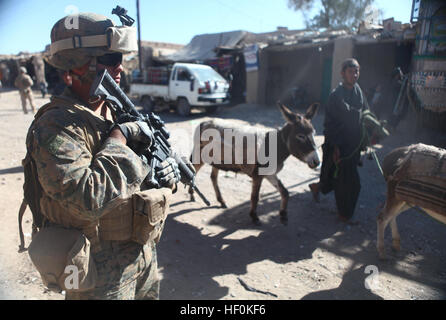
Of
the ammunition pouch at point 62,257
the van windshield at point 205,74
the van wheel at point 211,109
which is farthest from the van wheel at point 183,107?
the ammunition pouch at point 62,257

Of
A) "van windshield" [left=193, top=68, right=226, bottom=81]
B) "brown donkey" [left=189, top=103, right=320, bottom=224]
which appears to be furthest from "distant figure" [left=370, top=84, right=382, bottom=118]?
"brown donkey" [left=189, top=103, right=320, bottom=224]

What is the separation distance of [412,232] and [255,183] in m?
2.32

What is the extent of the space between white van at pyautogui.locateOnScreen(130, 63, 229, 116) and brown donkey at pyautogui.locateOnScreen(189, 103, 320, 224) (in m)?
8.51

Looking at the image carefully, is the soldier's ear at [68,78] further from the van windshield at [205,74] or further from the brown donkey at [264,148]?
the van windshield at [205,74]

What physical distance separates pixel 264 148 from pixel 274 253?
146cm

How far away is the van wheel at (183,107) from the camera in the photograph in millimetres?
13414

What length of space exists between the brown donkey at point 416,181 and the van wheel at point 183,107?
1074 centimetres

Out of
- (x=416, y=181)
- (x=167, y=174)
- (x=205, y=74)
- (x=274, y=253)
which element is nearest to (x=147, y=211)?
(x=167, y=174)

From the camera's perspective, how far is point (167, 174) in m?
1.78

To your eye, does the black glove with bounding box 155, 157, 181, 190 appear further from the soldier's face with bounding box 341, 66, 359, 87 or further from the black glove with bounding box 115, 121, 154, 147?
the soldier's face with bounding box 341, 66, 359, 87

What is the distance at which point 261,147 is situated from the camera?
431cm

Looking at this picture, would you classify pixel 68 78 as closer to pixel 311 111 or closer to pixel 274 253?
pixel 274 253

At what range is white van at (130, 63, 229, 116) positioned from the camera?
12882 millimetres
